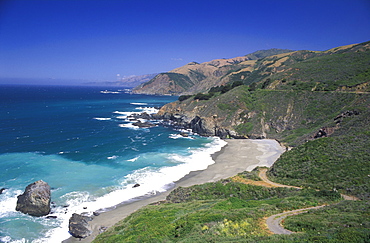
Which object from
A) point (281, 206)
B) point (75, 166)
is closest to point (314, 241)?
point (281, 206)

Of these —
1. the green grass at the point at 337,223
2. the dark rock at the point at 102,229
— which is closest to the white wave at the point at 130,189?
the dark rock at the point at 102,229

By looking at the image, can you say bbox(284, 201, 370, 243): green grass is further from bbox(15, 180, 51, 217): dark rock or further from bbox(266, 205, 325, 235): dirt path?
bbox(15, 180, 51, 217): dark rock

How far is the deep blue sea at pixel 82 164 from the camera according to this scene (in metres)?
25.1

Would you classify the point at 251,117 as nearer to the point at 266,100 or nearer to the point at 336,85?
the point at 266,100

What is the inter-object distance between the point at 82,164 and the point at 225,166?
25212 mm

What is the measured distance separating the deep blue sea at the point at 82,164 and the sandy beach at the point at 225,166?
173 centimetres

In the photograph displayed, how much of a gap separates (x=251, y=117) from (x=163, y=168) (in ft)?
114

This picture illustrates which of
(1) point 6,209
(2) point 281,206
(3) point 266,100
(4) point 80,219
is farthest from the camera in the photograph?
(3) point 266,100

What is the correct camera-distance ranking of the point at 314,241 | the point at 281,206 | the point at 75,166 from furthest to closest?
the point at 75,166, the point at 281,206, the point at 314,241

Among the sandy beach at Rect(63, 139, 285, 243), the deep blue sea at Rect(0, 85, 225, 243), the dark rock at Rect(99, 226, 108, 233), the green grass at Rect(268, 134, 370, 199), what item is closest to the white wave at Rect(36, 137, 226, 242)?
the deep blue sea at Rect(0, 85, 225, 243)

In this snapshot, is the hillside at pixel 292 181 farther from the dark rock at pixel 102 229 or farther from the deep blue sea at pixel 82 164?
the deep blue sea at pixel 82 164

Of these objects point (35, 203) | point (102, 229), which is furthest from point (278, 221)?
point (35, 203)

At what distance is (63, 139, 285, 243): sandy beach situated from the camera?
25.2m

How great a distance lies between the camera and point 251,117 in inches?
2537
